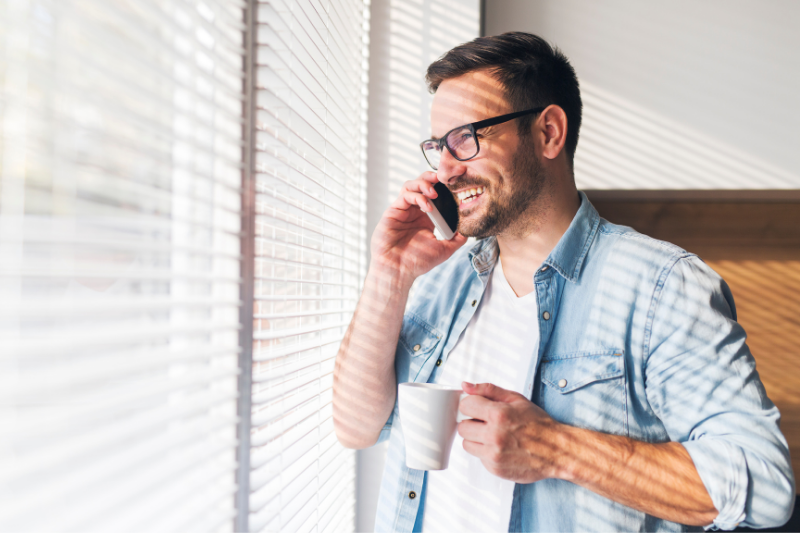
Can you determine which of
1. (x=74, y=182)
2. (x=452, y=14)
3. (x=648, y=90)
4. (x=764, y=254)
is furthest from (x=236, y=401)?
(x=764, y=254)

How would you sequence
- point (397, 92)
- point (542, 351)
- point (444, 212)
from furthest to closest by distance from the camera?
1. point (397, 92)
2. point (444, 212)
3. point (542, 351)

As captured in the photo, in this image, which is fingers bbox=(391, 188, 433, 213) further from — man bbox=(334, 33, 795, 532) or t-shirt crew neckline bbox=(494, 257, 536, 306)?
t-shirt crew neckline bbox=(494, 257, 536, 306)

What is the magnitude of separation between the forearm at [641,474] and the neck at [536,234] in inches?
14.8

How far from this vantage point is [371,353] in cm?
104

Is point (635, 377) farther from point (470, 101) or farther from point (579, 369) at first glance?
point (470, 101)

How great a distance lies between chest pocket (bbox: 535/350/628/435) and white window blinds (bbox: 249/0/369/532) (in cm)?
51

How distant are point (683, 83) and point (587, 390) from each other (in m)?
1.34

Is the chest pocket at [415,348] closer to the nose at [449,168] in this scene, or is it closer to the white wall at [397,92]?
the nose at [449,168]

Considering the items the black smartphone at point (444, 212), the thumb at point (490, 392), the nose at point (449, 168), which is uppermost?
the nose at point (449, 168)

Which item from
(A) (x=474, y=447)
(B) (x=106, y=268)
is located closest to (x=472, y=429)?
(A) (x=474, y=447)

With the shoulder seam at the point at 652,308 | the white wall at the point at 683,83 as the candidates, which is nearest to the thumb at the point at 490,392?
the shoulder seam at the point at 652,308

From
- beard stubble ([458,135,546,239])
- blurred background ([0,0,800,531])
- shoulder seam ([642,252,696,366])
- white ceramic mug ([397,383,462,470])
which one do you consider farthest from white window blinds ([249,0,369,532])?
shoulder seam ([642,252,696,366])

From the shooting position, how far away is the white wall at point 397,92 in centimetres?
156

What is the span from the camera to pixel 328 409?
1.31 m
